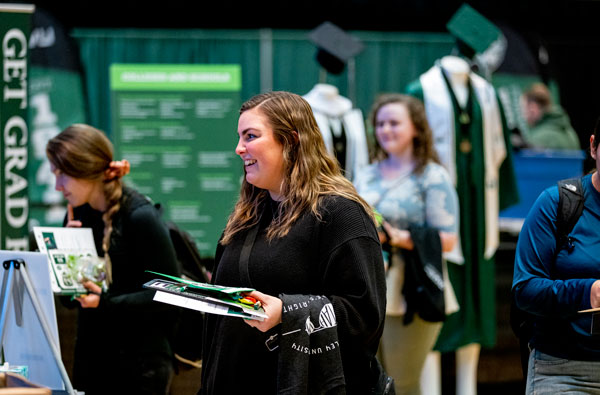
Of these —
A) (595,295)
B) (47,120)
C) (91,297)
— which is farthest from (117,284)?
(47,120)

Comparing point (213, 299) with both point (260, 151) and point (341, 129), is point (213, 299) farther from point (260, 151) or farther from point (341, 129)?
point (341, 129)

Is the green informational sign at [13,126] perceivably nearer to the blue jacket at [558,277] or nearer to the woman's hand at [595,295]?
the blue jacket at [558,277]

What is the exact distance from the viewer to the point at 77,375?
3113 mm

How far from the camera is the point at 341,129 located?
15.6ft

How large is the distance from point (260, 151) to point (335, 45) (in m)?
2.86

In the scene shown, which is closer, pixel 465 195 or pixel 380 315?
pixel 380 315

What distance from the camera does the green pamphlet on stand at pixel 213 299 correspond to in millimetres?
2000

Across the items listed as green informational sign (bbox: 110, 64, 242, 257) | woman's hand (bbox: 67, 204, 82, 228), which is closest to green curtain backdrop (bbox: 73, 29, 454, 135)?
green informational sign (bbox: 110, 64, 242, 257)

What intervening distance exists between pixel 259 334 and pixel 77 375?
A: 1.18 meters

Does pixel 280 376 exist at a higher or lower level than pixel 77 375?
higher

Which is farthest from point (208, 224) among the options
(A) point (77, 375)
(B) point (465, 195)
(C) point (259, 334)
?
(C) point (259, 334)

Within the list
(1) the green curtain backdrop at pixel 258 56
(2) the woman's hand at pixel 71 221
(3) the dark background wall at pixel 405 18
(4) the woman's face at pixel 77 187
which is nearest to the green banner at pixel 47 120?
(1) the green curtain backdrop at pixel 258 56

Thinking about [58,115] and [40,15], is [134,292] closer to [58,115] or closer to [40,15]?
[58,115]

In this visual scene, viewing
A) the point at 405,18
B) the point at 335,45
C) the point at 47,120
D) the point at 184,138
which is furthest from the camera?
the point at 405,18
